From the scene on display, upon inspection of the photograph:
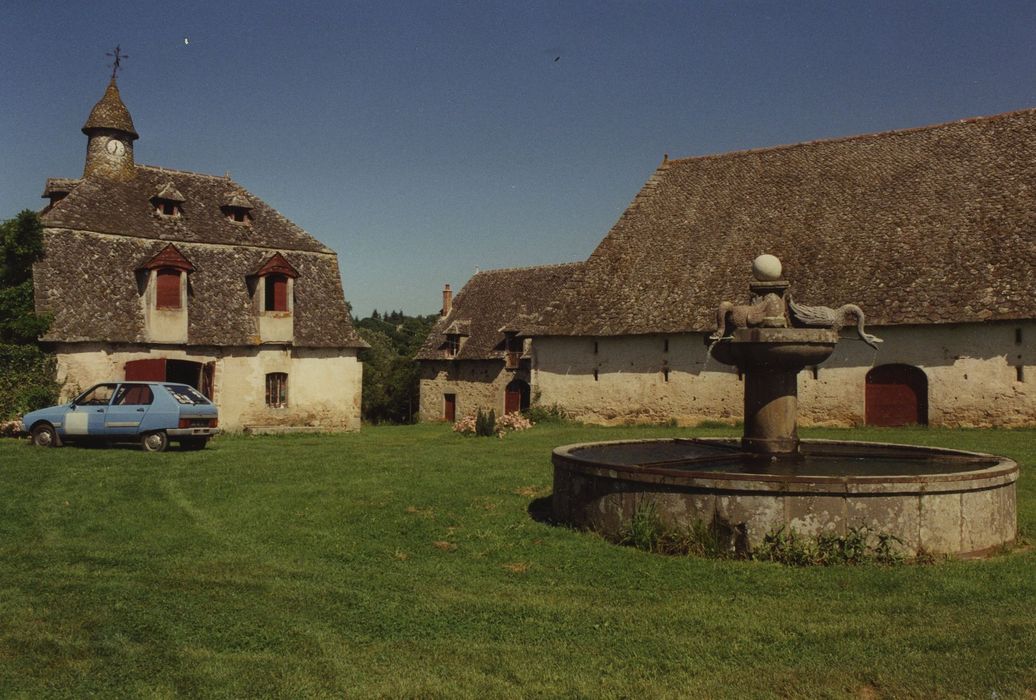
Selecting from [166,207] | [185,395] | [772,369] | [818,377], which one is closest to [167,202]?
[166,207]

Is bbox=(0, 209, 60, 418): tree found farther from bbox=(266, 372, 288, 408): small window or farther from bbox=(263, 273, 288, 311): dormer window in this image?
bbox=(263, 273, 288, 311): dormer window

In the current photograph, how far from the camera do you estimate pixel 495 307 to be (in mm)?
43406

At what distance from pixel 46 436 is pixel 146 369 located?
6.66 m

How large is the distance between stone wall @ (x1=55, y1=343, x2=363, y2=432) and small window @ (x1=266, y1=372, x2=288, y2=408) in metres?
0.17

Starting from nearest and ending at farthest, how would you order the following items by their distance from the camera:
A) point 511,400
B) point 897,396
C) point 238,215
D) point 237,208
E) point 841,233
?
point 897,396
point 841,233
point 237,208
point 238,215
point 511,400

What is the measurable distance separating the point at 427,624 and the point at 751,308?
5706 mm

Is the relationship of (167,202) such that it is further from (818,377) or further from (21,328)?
(818,377)

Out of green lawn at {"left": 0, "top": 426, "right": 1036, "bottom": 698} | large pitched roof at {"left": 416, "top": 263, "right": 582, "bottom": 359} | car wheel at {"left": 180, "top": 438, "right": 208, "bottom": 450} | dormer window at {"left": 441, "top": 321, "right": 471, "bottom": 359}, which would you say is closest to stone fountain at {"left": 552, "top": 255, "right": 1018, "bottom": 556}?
green lawn at {"left": 0, "top": 426, "right": 1036, "bottom": 698}

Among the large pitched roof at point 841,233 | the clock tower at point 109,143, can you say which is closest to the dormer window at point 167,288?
the clock tower at point 109,143

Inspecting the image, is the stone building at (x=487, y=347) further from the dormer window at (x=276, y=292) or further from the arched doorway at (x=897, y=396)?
the arched doorway at (x=897, y=396)

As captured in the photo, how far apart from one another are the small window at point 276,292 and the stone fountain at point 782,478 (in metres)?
17.1

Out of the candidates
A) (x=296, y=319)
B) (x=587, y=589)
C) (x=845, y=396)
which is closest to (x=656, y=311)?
(x=845, y=396)

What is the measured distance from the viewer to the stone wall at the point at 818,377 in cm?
2227

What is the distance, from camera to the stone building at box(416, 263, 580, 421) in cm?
4009
